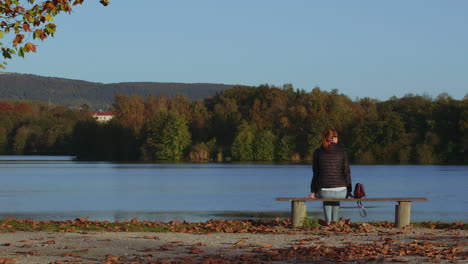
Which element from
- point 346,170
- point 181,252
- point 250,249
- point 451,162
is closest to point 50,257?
point 181,252

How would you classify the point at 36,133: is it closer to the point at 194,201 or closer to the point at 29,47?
the point at 194,201

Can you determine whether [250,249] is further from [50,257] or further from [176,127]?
[176,127]

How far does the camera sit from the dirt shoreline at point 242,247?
34.9 feet

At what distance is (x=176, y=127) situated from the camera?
92938 mm

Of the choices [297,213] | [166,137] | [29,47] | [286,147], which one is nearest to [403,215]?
[297,213]

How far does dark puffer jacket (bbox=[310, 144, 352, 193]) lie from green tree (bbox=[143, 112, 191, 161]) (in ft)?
258

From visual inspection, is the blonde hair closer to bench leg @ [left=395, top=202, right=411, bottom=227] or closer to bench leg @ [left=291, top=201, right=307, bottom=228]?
bench leg @ [left=291, top=201, right=307, bottom=228]

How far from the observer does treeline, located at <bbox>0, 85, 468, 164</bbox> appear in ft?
274

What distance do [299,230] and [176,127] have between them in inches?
3128

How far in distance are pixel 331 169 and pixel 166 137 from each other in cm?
7921

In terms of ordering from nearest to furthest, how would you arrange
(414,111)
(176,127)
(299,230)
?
1. (299,230)
2. (414,111)
3. (176,127)

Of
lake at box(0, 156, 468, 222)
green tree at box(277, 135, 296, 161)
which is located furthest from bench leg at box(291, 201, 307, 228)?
green tree at box(277, 135, 296, 161)

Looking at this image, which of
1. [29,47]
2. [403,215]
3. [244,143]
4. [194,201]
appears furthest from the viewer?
[244,143]

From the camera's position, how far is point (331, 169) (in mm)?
13945
